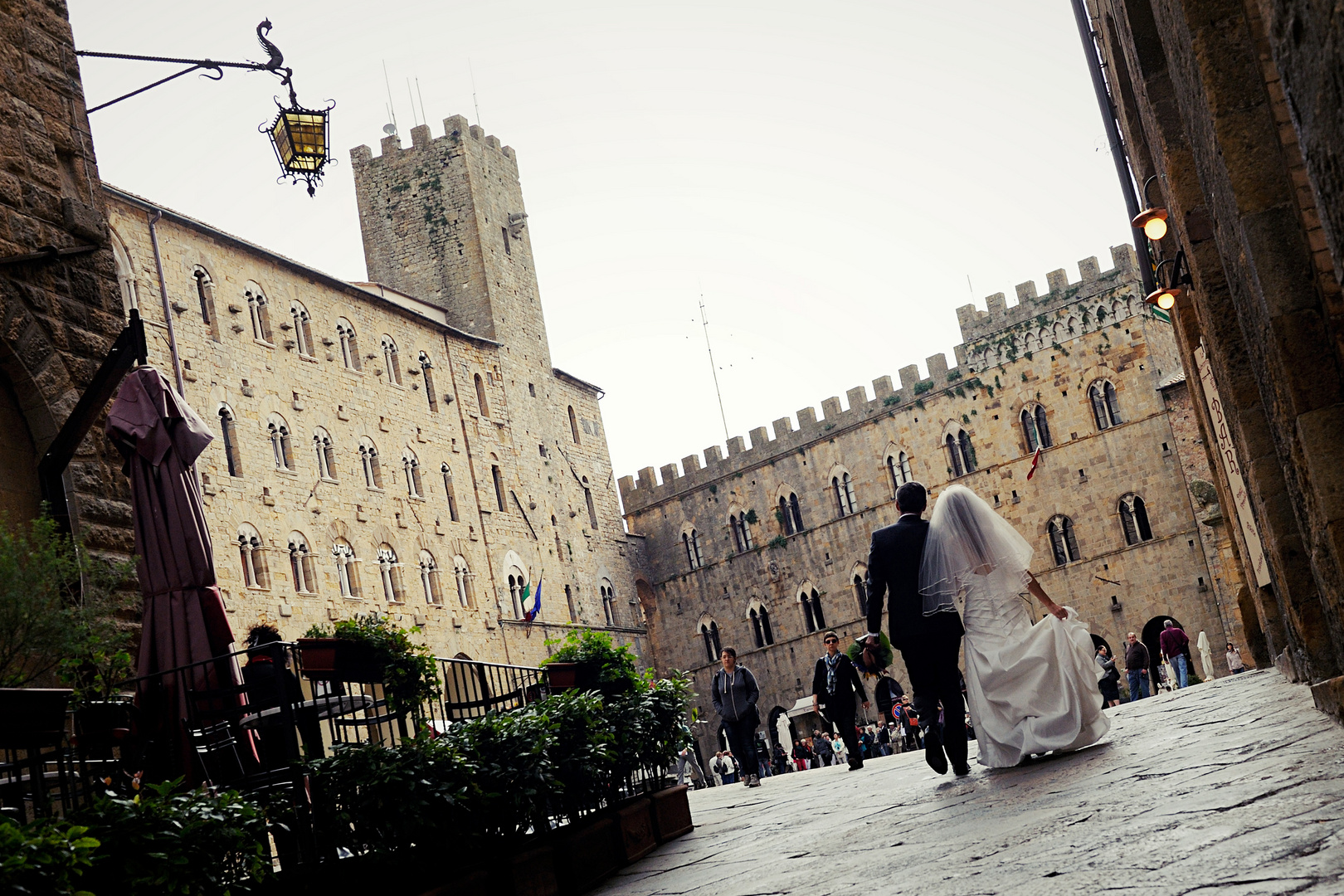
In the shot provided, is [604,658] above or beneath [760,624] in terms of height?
beneath

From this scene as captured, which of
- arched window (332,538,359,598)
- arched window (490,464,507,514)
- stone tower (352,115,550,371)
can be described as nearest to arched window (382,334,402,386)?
arched window (490,464,507,514)

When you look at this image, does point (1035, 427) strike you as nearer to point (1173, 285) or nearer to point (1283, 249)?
point (1173, 285)

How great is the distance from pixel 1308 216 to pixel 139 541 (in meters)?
5.17

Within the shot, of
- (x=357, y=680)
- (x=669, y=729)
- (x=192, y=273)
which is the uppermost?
(x=192, y=273)

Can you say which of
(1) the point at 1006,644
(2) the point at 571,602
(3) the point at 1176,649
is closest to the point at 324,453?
(2) the point at 571,602

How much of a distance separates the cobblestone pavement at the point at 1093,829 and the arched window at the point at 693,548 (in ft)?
102

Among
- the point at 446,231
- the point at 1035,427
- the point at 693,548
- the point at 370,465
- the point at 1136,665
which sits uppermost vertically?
the point at 446,231

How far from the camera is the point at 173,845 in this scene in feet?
11.9

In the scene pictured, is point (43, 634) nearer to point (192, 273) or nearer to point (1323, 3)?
point (1323, 3)

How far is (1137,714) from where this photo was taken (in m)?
9.42

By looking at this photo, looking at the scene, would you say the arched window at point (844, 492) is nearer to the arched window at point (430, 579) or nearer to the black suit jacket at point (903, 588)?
the arched window at point (430, 579)

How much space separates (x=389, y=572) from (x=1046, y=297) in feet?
61.1

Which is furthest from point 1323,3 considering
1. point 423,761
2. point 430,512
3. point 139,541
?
point 430,512

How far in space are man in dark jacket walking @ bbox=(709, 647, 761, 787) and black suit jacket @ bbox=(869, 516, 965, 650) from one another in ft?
18.7
